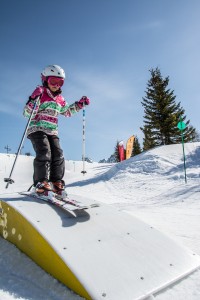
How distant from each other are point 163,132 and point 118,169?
1188 cm

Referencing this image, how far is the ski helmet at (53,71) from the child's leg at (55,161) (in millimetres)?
1082

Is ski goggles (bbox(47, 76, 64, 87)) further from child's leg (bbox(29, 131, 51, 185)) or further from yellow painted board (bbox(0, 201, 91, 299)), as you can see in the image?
yellow painted board (bbox(0, 201, 91, 299))

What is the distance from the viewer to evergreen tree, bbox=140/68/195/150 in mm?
25484

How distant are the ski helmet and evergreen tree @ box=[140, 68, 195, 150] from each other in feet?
72.1

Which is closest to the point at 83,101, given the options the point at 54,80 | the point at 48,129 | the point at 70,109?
the point at 70,109

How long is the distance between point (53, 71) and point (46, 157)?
1564mm

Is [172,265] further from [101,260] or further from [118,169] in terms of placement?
[118,169]

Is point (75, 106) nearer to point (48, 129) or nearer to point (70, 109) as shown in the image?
point (70, 109)

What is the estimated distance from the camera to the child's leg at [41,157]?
3.95m

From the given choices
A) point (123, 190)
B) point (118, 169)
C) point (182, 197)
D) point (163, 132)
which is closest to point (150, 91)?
point (163, 132)

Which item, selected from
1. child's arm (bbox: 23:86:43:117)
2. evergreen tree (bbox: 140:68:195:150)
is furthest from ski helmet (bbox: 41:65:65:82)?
evergreen tree (bbox: 140:68:195:150)

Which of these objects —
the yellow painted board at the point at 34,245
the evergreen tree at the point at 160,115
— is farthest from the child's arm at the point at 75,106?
the evergreen tree at the point at 160,115

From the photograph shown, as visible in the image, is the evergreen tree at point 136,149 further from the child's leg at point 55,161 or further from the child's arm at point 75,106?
the child's leg at point 55,161

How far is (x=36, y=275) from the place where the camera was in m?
2.21
